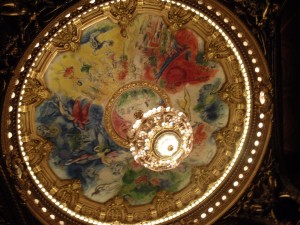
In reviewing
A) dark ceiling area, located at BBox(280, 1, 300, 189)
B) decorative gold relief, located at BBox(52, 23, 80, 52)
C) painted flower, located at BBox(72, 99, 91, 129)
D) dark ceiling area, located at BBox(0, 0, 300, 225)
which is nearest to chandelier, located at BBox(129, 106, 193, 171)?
painted flower, located at BBox(72, 99, 91, 129)

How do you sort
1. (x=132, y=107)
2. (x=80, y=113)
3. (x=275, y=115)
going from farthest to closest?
(x=132, y=107)
(x=80, y=113)
(x=275, y=115)

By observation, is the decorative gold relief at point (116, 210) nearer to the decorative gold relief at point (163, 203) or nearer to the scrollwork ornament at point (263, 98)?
the decorative gold relief at point (163, 203)

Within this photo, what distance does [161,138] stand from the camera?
670cm

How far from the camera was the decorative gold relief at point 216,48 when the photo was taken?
22.5 feet

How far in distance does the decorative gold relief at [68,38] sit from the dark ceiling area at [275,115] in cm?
53

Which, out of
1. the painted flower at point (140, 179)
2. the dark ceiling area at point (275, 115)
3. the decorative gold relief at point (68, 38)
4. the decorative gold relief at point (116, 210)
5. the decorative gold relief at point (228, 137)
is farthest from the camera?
the painted flower at point (140, 179)

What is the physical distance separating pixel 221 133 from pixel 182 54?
1.43 metres

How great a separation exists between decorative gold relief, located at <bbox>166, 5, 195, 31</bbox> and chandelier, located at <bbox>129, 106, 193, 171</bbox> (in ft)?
3.96

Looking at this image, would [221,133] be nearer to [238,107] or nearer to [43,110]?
[238,107]

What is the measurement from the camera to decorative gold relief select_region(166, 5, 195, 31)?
260 inches

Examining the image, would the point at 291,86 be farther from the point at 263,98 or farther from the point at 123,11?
the point at 123,11

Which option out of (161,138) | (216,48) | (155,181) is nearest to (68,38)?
(161,138)

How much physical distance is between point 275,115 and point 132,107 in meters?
2.17

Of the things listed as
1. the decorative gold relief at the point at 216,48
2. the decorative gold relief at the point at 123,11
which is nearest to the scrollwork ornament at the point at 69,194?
the decorative gold relief at the point at 123,11
